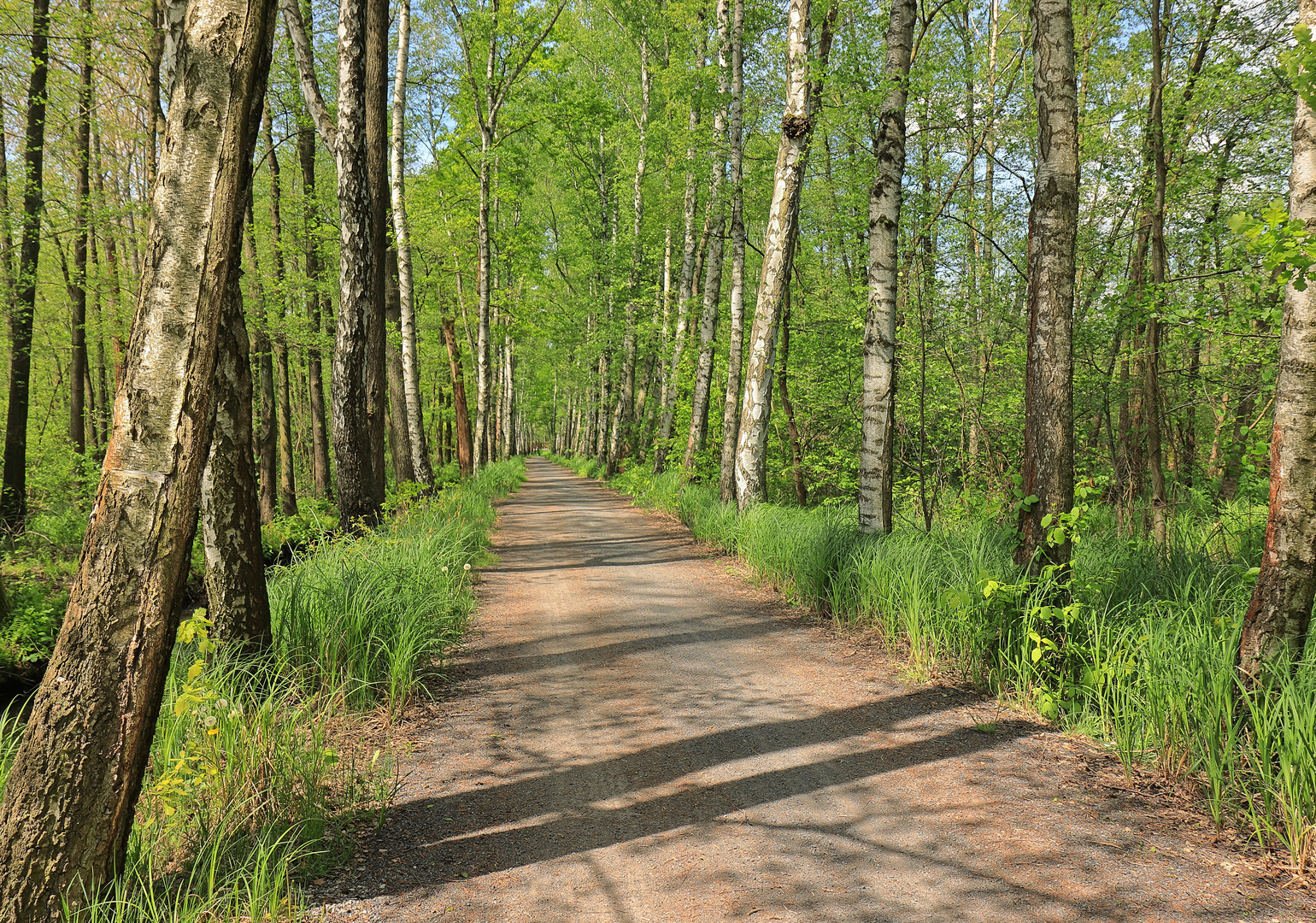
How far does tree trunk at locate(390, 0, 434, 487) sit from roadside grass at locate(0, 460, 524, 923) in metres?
6.99

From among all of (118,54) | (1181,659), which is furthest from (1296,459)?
(118,54)

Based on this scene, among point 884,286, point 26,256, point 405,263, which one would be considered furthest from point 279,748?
point 26,256

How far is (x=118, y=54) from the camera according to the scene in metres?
13.2

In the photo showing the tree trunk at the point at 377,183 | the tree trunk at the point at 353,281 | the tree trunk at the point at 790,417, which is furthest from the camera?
the tree trunk at the point at 790,417

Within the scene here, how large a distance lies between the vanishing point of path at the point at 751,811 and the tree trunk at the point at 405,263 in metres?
7.57

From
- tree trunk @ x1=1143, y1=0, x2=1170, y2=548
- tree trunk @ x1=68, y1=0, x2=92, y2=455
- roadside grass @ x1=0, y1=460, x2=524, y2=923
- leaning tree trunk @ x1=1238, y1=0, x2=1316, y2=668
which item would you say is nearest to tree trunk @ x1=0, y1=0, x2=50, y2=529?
tree trunk @ x1=68, y1=0, x2=92, y2=455

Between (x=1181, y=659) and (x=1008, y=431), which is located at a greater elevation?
(x=1008, y=431)

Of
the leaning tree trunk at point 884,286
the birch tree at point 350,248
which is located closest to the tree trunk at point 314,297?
the birch tree at point 350,248

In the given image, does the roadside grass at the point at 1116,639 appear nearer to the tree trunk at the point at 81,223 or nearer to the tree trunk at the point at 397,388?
the tree trunk at the point at 397,388

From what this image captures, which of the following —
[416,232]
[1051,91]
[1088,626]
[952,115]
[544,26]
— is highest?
[544,26]

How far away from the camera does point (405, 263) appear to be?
12.4m

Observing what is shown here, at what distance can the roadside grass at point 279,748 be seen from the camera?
105 inches

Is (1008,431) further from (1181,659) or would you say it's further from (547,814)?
(547,814)

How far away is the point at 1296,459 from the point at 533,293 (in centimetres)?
2392
